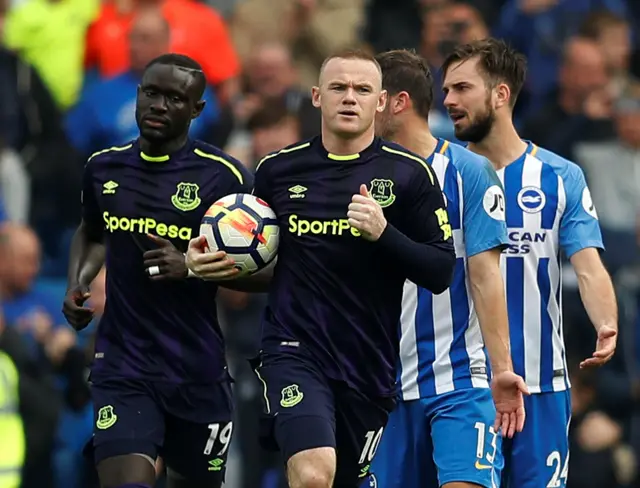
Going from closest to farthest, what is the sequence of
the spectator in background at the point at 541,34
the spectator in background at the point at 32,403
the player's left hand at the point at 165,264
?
the player's left hand at the point at 165,264 → the spectator in background at the point at 32,403 → the spectator in background at the point at 541,34

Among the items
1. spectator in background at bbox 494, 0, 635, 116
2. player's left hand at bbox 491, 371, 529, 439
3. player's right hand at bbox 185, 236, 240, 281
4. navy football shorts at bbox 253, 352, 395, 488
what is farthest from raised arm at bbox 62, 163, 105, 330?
spectator in background at bbox 494, 0, 635, 116

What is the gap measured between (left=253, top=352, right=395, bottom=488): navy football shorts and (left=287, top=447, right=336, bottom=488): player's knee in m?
0.04

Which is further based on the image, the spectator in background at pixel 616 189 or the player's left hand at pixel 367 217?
the spectator in background at pixel 616 189

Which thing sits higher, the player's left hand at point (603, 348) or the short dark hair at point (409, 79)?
the short dark hair at point (409, 79)

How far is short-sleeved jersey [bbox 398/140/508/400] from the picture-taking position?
28.0 ft

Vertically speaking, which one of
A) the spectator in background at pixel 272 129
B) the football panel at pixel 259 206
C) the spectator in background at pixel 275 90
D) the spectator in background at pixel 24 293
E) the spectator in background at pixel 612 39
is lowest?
the football panel at pixel 259 206

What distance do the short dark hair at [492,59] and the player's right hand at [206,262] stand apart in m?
1.82

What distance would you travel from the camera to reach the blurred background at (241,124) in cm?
1258

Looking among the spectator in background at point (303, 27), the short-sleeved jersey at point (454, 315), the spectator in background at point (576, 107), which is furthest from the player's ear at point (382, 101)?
the spectator in background at point (303, 27)

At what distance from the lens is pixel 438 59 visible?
46.1ft

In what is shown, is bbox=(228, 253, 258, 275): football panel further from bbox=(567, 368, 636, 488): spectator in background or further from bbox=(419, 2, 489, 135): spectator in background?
bbox=(419, 2, 489, 135): spectator in background

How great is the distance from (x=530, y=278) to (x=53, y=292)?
552 cm

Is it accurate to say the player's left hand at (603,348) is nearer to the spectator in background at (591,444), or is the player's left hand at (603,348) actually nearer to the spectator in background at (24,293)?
the spectator in background at (591,444)

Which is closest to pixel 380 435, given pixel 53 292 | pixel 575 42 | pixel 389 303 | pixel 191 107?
pixel 389 303
